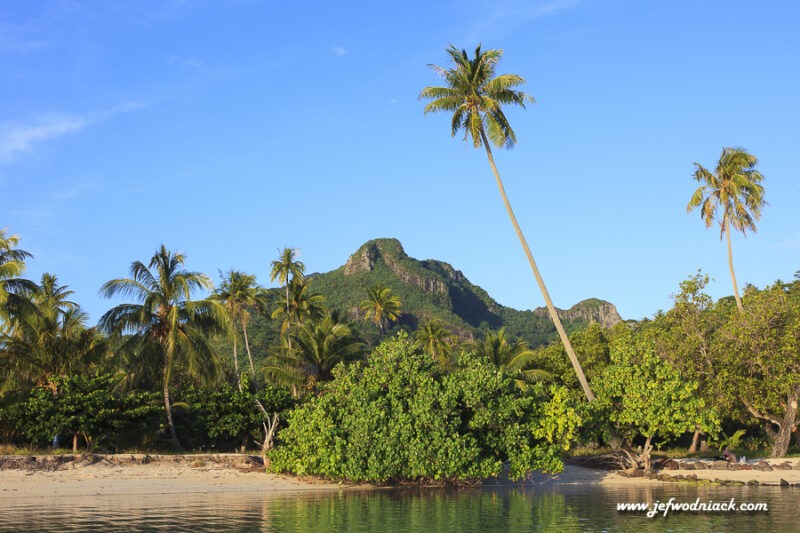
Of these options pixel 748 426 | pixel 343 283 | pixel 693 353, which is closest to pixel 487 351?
pixel 693 353

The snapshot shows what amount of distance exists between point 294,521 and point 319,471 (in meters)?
9.02

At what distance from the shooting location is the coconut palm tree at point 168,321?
120ft

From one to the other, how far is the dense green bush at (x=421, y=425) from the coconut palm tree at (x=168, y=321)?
8.78 metres

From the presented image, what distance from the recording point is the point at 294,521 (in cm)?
1991

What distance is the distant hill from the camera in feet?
493

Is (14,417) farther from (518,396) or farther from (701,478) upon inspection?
(701,478)

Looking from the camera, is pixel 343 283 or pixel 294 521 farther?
pixel 343 283

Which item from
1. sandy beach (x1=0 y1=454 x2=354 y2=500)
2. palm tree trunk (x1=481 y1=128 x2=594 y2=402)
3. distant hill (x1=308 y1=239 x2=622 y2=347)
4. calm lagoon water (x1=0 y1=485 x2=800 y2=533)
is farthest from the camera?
distant hill (x1=308 y1=239 x2=622 y2=347)

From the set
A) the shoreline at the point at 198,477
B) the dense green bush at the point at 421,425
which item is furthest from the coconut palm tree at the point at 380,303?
the dense green bush at the point at 421,425

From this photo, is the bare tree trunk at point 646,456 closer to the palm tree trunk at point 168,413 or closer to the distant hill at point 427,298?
the palm tree trunk at point 168,413

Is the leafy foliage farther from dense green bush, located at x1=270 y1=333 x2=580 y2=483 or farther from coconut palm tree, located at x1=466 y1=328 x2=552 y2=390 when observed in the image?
coconut palm tree, located at x1=466 y1=328 x2=552 y2=390

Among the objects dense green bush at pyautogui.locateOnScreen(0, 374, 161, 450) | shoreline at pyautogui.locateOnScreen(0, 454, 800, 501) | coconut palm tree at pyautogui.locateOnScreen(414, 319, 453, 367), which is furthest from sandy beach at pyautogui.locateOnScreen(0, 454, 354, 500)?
coconut palm tree at pyautogui.locateOnScreen(414, 319, 453, 367)

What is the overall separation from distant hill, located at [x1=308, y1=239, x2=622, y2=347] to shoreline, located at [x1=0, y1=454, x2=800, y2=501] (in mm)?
106469

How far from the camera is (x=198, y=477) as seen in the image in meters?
30.9
